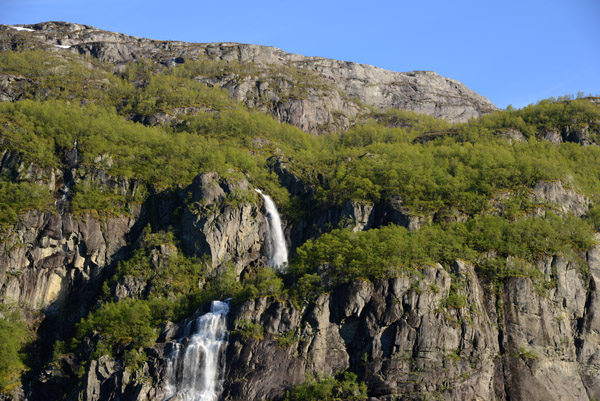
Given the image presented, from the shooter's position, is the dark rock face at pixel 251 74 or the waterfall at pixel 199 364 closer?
the waterfall at pixel 199 364

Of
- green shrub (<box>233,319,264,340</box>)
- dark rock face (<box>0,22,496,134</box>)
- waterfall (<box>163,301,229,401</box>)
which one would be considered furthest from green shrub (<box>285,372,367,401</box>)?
dark rock face (<box>0,22,496,134</box>)

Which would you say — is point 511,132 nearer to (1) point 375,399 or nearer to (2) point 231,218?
(2) point 231,218

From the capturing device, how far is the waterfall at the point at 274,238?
10988 cm

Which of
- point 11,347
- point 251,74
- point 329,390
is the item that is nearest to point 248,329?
point 329,390

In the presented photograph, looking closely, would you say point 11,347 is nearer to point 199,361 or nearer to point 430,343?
point 199,361

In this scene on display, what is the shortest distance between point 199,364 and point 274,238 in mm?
34179

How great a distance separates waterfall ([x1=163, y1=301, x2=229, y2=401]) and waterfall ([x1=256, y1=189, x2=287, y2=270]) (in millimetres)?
25189

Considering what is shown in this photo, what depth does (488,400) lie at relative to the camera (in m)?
78.9

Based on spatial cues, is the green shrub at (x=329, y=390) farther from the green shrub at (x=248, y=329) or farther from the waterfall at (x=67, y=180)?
the waterfall at (x=67, y=180)

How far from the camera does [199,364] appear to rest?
82.1 meters

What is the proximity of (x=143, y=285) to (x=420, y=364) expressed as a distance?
4161 cm

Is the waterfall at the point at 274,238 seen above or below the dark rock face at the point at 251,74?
below

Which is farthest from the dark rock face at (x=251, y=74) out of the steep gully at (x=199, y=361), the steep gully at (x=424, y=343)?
the steep gully at (x=199, y=361)

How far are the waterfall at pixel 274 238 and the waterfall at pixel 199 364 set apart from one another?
25189 mm
